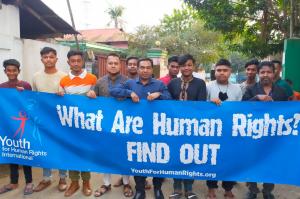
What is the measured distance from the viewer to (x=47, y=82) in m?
4.47

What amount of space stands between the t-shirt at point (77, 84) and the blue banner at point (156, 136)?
18cm

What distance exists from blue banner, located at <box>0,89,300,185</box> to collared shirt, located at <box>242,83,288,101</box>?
208mm

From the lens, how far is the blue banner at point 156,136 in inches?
150

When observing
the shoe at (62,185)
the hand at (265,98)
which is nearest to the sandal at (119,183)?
the shoe at (62,185)

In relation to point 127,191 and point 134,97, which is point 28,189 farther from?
point 134,97

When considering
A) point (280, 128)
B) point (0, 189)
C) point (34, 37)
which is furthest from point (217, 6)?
point (0, 189)

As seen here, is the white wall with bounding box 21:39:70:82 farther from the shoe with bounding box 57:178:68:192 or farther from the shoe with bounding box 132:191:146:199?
the shoe with bounding box 132:191:146:199

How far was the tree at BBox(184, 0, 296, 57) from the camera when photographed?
8719mm

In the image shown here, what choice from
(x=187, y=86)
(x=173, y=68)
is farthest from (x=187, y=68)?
(x=173, y=68)

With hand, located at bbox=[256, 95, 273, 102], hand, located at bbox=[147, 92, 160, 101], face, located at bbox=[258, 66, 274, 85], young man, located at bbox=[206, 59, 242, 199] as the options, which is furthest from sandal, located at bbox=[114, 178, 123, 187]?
face, located at bbox=[258, 66, 274, 85]

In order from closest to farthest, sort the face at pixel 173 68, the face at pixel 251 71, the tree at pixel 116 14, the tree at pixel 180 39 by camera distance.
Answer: the face at pixel 251 71
the face at pixel 173 68
the tree at pixel 180 39
the tree at pixel 116 14

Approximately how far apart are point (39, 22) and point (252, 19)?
548 cm

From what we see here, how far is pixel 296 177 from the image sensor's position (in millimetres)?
3828

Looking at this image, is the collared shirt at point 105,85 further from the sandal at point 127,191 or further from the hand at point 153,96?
the sandal at point 127,191
